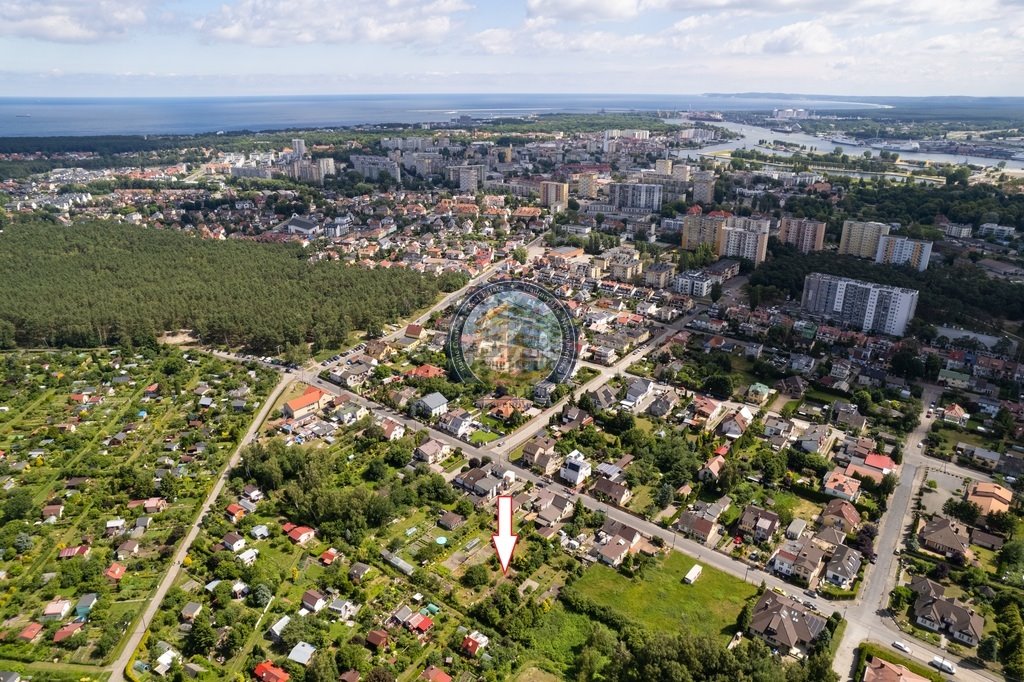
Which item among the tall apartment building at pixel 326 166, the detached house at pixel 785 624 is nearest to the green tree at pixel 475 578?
the detached house at pixel 785 624

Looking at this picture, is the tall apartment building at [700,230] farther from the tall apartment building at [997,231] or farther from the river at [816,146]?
the river at [816,146]

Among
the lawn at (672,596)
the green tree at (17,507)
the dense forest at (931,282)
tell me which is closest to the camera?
the lawn at (672,596)

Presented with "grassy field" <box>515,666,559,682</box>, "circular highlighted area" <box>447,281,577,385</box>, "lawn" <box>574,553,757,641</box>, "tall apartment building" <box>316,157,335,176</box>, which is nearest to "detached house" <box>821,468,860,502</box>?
"lawn" <box>574,553,757,641</box>

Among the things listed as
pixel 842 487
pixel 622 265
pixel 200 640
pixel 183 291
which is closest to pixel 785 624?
pixel 842 487

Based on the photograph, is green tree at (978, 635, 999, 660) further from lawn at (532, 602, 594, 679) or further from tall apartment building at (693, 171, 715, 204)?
tall apartment building at (693, 171, 715, 204)

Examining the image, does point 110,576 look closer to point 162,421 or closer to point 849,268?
point 162,421

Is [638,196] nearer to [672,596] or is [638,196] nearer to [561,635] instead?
[672,596]

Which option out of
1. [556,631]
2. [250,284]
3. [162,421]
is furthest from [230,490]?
[250,284]
